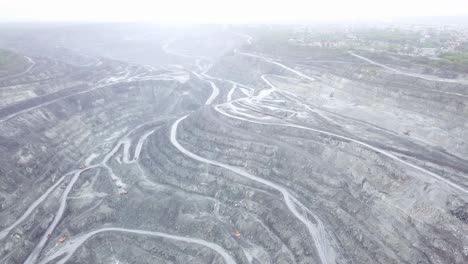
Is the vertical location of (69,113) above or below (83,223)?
above

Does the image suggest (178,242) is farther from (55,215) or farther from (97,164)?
(97,164)

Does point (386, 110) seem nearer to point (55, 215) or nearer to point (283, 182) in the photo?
point (283, 182)

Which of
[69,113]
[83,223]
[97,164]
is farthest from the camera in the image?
[69,113]

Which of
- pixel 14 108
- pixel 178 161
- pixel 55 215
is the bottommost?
pixel 55 215

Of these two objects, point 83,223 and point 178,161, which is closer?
point 83,223

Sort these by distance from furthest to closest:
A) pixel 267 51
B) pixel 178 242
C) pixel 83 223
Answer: pixel 267 51, pixel 83 223, pixel 178 242

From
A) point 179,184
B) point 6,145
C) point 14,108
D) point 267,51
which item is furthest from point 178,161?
point 267,51

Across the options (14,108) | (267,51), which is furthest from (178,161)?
(267,51)
